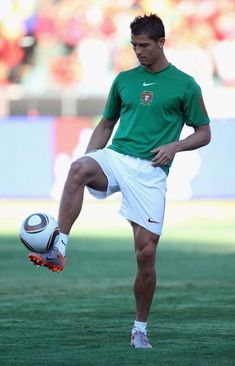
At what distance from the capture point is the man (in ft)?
21.0

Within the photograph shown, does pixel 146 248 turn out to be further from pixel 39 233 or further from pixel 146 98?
pixel 146 98

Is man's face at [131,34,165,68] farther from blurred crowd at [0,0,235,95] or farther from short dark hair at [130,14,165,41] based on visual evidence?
blurred crowd at [0,0,235,95]

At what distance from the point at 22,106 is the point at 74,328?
18.7 metres

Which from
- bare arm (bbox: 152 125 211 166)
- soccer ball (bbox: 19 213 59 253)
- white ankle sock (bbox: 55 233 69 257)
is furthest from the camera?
bare arm (bbox: 152 125 211 166)

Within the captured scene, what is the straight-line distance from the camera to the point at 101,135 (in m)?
6.84

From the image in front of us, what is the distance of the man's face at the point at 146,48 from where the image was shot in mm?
6367

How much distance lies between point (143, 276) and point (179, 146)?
87 centimetres

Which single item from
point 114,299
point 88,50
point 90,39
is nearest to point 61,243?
point 114,299

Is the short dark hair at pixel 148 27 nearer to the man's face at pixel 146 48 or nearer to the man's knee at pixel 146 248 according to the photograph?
the man's face at pixel 146 48

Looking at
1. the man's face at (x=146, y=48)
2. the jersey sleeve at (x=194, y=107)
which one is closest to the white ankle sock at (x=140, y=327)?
the jersey sleeve at (x=194, y=107)

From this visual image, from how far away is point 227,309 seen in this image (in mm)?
8430

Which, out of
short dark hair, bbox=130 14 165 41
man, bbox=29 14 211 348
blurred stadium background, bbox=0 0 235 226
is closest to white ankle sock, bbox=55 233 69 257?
man, bbox=29 14 211 348

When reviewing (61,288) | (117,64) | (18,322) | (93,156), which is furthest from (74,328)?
(117,64)

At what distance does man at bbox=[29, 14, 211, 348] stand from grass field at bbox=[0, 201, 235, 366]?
0.49 m
